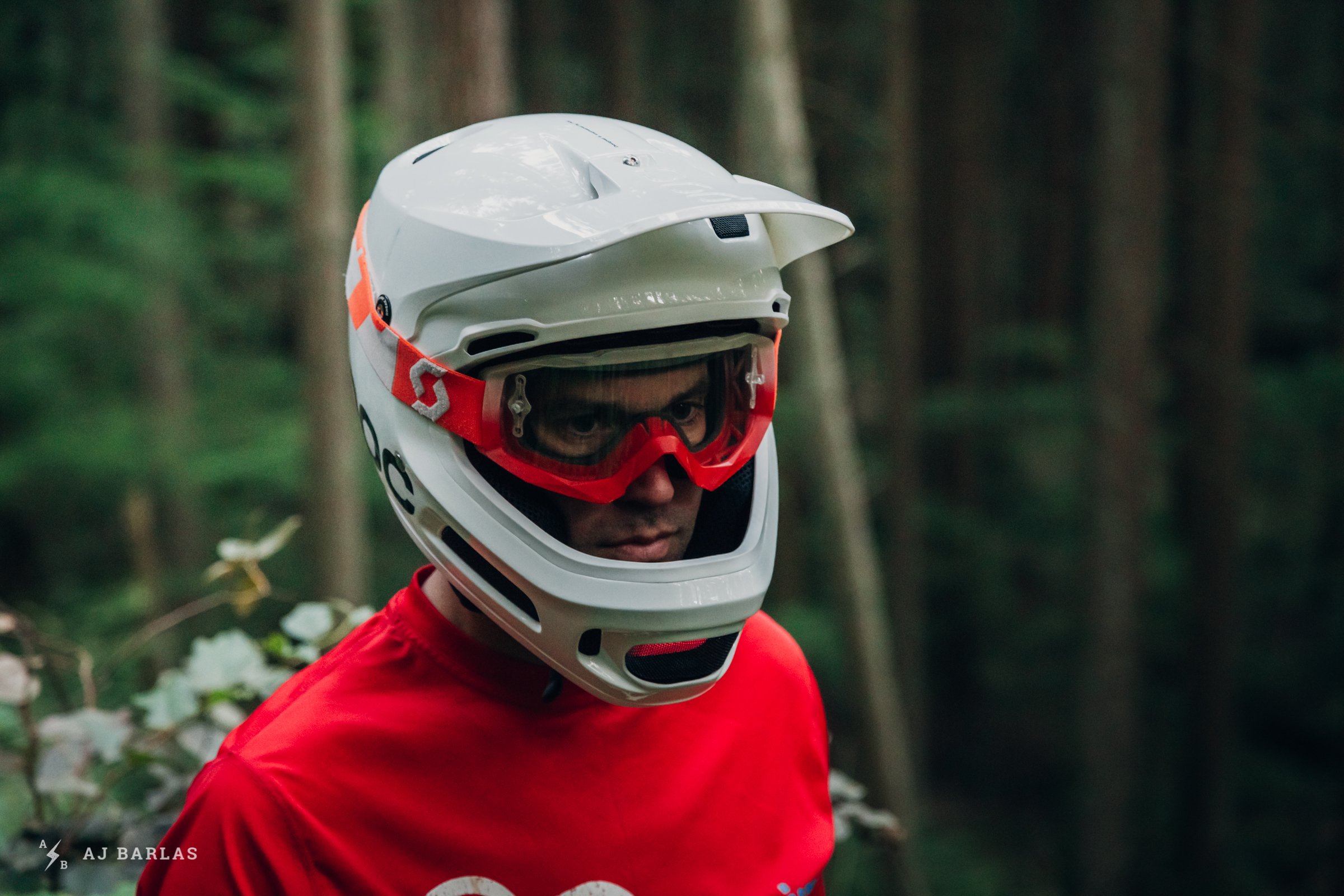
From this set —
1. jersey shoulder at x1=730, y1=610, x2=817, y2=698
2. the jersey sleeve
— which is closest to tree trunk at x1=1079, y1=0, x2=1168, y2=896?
jersey shoulder at x1=730, y1=610, x2=817, y2=698

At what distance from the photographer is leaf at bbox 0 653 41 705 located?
2.23 m

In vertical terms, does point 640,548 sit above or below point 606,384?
below

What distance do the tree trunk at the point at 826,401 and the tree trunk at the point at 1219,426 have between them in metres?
5.45

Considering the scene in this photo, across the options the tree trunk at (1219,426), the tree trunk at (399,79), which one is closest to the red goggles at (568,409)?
the tree trunk at (399,79)

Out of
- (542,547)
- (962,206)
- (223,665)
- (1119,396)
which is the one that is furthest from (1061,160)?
(542,547)

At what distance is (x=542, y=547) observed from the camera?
5.46 ft

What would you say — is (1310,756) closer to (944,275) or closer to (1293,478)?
(1293,478)

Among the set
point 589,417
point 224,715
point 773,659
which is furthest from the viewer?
point 224,715

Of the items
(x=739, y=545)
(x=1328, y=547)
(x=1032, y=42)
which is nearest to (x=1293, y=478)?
(x=1328, y=547)

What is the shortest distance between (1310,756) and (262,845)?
1449 cm

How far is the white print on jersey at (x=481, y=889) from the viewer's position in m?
1.57

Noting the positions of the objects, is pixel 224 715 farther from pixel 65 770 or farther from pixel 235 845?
pixel 235 845

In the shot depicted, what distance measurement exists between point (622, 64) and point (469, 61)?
8.29 m

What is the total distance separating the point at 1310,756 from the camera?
12.7 m
